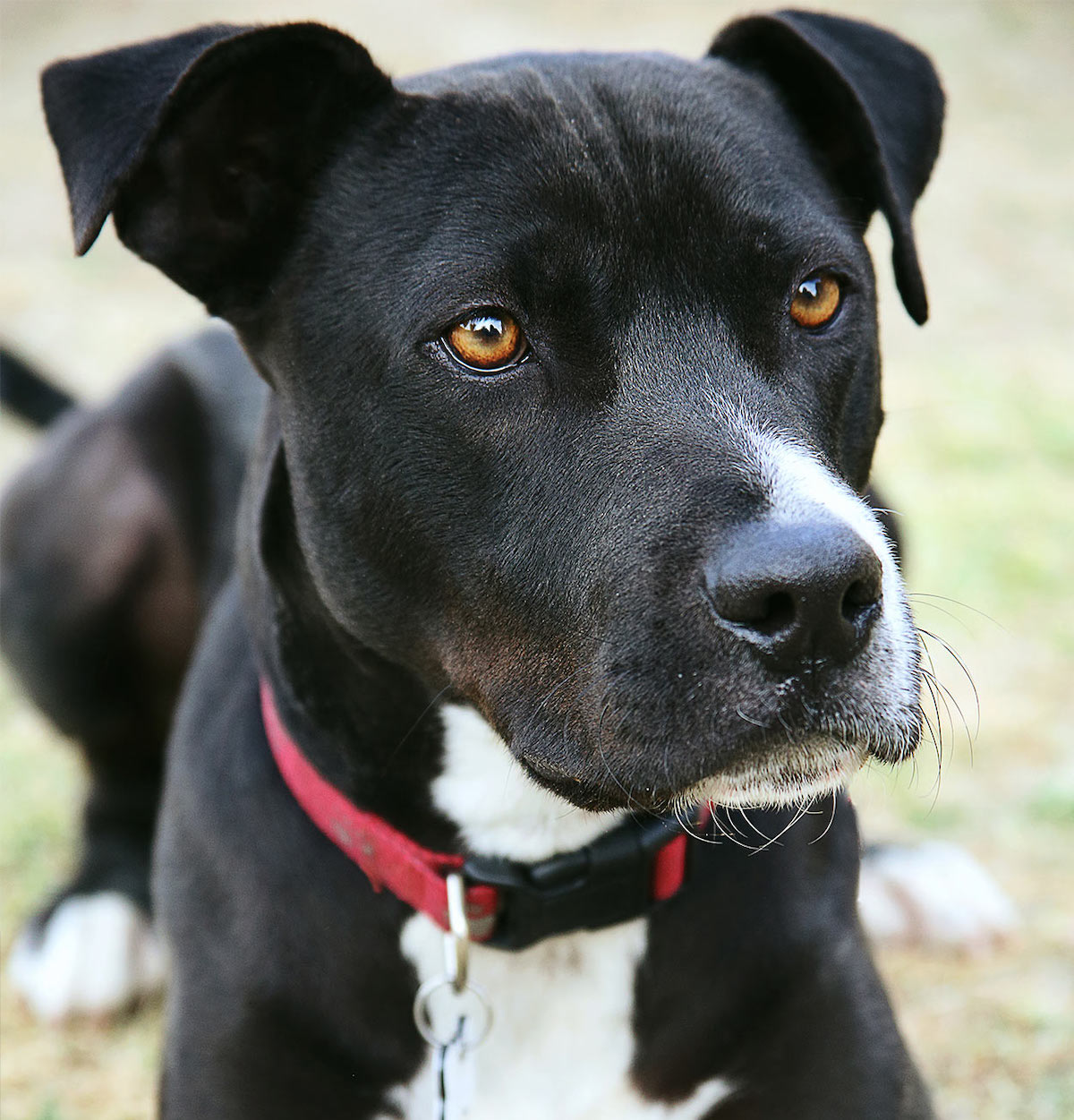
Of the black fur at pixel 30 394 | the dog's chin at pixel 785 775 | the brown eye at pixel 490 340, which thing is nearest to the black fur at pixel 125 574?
the black fur at pixel 30 394

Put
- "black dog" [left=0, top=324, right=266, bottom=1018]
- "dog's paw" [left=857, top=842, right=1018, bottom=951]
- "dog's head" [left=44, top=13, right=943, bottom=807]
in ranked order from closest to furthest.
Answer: "dog's head" [left=44, top=13, right=943, bottom=807]
"dog's paw" [left=857, top=842, right=1018, bottom=951]
"black dog" [left=0, top=324, right=266, bottom=1018]

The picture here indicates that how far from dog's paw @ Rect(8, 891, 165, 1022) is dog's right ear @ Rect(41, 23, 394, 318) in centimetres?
177

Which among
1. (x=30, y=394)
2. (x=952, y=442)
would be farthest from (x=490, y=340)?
(x=952, y=442)

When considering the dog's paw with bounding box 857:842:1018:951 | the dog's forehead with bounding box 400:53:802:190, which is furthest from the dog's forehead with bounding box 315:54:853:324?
the dog's paw with bounding box 857:842:1018:951

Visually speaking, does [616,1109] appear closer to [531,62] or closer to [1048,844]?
[531,62]

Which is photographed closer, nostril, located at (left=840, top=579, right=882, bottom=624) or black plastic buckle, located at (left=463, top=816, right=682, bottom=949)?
nostril, located at (left=840, top=579, right=882, bottom=624)

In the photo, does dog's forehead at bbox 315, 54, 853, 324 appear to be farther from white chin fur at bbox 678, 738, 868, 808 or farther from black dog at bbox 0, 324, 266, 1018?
black dog at bbox 0, 324, 266, 1018

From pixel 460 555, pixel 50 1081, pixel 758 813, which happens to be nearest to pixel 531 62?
pixel 460 555

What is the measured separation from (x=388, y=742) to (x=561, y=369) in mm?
718

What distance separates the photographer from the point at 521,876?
8.02ft

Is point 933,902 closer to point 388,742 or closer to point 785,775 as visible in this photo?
point 388,742

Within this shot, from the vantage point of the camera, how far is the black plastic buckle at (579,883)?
2.42 metres

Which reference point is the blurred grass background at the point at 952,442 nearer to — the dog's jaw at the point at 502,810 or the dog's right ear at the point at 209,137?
the dog's jaw at the point at 502,810

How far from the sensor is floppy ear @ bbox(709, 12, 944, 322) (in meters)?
2.53
